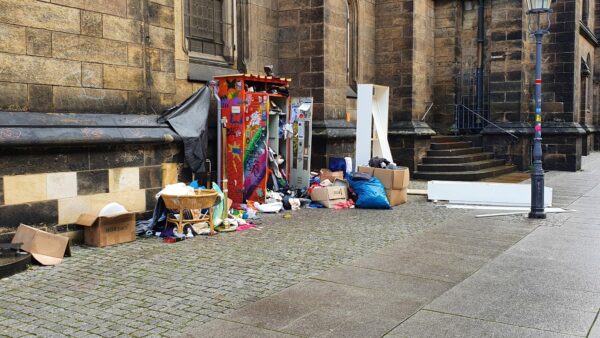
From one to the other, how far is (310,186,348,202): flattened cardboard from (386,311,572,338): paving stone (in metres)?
5.98

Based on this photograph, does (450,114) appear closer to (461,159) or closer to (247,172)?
(461,159)

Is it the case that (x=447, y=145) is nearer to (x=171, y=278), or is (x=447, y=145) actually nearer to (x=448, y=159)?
(x=448, y=159)

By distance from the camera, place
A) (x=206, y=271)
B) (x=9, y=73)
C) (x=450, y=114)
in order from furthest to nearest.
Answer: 1. (x=450, y=114)
2. (x=9, y=73)
3. (x=206, y=271)

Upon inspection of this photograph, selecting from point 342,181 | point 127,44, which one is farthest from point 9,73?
point 342,181

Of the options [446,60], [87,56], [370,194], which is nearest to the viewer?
[87,56]

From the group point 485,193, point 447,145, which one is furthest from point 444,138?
point 485,193

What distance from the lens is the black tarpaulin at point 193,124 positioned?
29.9 feet

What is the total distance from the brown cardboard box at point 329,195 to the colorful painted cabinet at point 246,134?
95 cm

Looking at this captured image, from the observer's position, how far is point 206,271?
6066 millimetres

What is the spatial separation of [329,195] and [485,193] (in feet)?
10.1

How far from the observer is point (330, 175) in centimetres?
1163

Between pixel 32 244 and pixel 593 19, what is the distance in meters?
30.0

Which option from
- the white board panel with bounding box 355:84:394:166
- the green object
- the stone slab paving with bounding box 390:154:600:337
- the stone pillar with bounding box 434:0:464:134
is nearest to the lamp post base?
the stone slab paving with bounding box 390:154:600:337

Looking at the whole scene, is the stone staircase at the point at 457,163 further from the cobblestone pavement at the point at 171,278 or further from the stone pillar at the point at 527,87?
the cobblestone pavement at the point at 171,278
